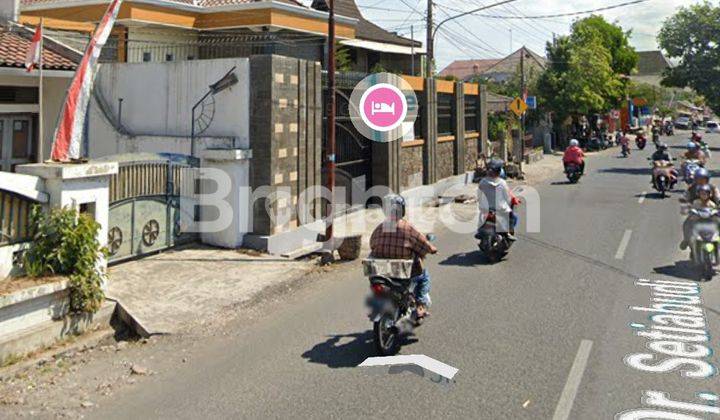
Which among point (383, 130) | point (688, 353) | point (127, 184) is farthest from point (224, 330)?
point (383, 130)

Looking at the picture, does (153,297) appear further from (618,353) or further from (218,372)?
(618,353)

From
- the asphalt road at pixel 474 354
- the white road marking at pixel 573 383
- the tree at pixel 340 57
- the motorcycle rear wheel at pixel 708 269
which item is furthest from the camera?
the tree at pixel 340 57

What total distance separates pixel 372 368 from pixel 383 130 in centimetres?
1252

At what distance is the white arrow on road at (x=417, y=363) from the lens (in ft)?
21.7

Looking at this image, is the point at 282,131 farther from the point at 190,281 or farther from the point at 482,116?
the point at 482,116

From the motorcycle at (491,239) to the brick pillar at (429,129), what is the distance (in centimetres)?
999


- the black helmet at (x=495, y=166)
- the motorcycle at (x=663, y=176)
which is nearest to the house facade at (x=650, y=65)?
the motorcycle at (x=663, y=176)

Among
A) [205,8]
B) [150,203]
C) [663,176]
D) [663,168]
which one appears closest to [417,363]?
[150,203]

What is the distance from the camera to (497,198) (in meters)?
11.9

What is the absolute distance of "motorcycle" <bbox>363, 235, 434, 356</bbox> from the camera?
7023mm

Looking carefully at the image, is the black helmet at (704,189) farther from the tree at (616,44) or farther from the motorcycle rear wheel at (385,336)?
the tree at (616,44)

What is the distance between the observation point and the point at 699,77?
30.2 metres

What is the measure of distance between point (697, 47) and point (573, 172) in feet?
36.0

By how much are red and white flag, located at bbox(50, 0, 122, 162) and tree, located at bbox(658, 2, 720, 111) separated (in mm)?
27923
